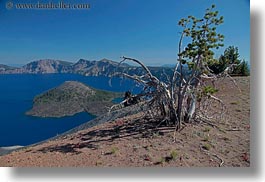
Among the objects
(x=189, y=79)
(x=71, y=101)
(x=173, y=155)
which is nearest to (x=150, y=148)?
(x=173, y=155)

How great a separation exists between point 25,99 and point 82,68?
1.35 metres

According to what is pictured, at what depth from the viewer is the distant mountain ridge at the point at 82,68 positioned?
451 centimetres

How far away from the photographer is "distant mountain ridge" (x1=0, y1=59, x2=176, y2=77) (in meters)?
4.51

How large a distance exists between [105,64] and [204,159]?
1802 mm

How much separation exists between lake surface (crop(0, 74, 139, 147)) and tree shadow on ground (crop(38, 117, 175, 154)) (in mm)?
545

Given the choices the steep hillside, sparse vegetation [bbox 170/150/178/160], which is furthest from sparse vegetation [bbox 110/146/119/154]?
the steep hillside

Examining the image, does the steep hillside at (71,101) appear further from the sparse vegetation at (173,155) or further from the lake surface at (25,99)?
the sparse vegetation at (173,155)

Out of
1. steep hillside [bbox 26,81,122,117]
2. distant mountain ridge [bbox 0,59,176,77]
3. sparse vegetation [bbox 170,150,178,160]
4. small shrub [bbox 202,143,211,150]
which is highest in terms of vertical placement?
distant mountain ridge [bbox 0,59,176,77]

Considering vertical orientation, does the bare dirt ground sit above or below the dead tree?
below

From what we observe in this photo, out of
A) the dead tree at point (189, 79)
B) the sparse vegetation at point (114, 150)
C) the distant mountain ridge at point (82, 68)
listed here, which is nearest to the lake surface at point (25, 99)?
the distant mountain ridge at point (82, 68)

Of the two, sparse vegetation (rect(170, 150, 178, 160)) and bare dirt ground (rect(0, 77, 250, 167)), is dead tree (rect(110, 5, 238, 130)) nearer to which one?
bare dirt ground (rect(0, 77, 250, 167))

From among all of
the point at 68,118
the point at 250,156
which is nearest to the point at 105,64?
the point at 250,156

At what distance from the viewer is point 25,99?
5.53 m

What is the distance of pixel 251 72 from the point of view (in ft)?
12.0
